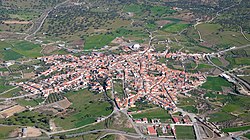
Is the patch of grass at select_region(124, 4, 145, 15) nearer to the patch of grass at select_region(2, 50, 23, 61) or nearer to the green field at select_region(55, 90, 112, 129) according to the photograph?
the patch of grass at select_region(2, 50, 23, 61)

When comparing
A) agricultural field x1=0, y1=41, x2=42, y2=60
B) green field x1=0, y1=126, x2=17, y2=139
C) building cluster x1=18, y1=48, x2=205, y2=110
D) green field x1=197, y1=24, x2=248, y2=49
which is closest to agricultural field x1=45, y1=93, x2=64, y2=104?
building cluster x1=18, y1=48, x2=205, y2=110

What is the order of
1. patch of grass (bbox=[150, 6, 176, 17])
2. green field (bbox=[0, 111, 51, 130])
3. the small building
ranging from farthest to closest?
patch of grass (bbox=[150, 6, 176, 17]), the small building, green field (bbox=[0, 111, 51, 130])

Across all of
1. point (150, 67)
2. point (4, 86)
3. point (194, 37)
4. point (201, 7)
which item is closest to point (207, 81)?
point (150, 67)

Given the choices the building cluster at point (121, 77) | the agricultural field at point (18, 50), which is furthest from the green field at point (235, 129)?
the agricultural field at point (18, 50)

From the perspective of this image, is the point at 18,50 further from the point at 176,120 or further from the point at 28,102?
the point at 176,120

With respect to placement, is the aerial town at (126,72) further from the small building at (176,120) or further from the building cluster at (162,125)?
the small building at (176,120)
